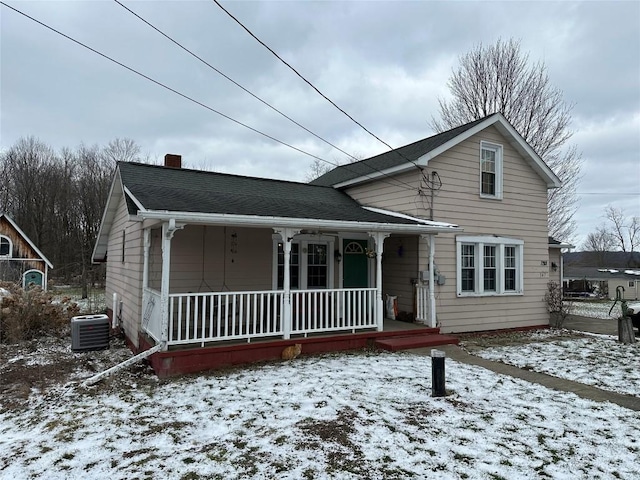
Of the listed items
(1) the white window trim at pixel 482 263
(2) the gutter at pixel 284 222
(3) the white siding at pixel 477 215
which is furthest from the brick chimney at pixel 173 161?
(1) the white window trim at pixel 482 263

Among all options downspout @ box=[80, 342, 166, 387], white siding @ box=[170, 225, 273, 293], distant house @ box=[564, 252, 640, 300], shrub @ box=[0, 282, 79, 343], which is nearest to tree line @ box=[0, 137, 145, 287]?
shrub @ box=[0, 282, 79, 343]

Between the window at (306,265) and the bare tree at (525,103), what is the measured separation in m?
15.2

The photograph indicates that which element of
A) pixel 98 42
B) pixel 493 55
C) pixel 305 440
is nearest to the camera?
pixel 305 440

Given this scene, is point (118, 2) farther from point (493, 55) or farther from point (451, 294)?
point (493, 55)

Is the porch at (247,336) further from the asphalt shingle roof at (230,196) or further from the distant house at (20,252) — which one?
the distant house at (20,252)

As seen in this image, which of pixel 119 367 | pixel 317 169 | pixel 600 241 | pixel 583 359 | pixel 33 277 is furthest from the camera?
pixel 600 241

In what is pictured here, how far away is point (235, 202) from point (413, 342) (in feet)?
14.8

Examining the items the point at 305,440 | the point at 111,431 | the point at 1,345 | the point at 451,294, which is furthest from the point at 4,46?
the point at 451,294

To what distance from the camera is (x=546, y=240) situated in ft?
38.2

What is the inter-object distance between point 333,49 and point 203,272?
5623 mm

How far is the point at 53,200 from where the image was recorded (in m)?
30.2

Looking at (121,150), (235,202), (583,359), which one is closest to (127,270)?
(235,202)

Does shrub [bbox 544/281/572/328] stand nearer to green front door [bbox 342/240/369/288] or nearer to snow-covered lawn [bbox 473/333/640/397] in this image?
snow-covered lawn [bbox 473/333/640/397]

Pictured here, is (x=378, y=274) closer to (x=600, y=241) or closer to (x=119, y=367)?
(x=119, y=367)
